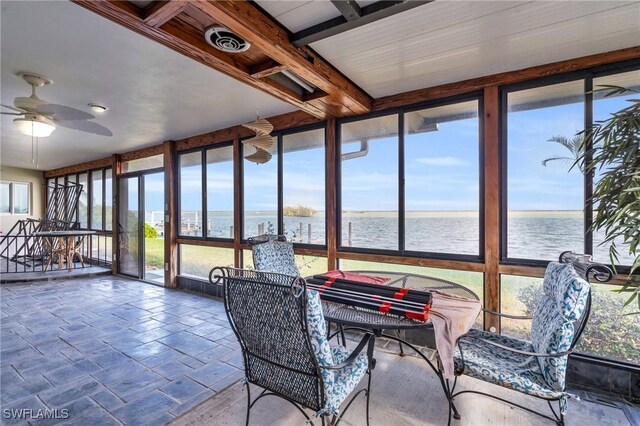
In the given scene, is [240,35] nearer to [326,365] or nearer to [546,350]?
[326,365]

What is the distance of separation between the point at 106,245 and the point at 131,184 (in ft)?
6.34

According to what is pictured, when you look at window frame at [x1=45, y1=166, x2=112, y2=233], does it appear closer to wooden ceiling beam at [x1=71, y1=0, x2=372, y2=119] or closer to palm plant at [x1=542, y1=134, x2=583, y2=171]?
wooden ceiling beam at [x1=71, y1=0, x2=372, y2=119]

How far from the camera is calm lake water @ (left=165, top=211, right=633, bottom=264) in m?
2.60

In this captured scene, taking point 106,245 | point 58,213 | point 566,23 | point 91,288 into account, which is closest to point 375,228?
point 566,23

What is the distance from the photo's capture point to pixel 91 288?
5516 millimetres

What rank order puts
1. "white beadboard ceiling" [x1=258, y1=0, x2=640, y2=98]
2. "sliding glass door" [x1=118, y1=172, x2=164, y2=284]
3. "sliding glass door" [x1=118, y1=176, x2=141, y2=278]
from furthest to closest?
"sliding glass door" [x1=118, y1=176, x2=141, y2=278] → "sliding glass door" [x1=118, y1=172, x2=164, y2=284] → "white beadboard ceiling" [x1=258, y1=0, x2=640, y2=98]

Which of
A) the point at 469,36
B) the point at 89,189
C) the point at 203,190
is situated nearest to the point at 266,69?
the point at 469,36

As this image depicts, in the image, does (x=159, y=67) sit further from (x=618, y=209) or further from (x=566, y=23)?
(x=618, y=209)

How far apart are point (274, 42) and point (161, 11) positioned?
66 cm

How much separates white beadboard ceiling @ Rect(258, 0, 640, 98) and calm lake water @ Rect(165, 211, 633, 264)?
133 cm

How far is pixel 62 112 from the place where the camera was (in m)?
3.11

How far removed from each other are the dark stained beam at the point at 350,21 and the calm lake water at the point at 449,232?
2008 mm

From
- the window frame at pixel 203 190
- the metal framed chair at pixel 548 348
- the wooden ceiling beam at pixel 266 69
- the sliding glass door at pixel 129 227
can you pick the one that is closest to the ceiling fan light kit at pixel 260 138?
the wooden ceiling beam at pixel 266 69

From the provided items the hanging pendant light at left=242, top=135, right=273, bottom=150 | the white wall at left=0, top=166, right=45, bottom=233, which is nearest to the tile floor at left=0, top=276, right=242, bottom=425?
the hanging pendant light at left=242, top=135, right=273, bottom=150
